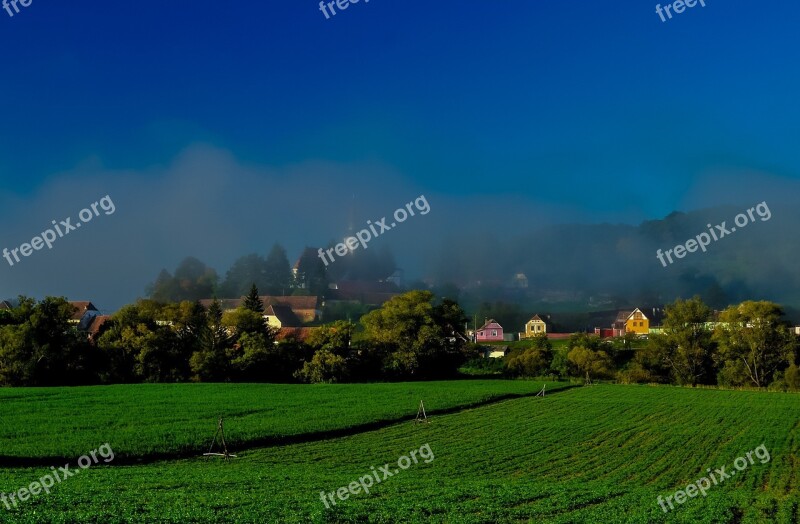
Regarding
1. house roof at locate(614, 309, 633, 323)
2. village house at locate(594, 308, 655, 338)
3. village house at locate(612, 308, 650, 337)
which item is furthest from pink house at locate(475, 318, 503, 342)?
house roof at locate(614, 309, 633, 323)

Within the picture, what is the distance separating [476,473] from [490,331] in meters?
127

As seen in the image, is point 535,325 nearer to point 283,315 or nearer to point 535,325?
point 535,325

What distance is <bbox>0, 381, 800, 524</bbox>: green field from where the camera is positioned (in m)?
20.0

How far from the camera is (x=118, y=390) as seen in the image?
218 feet

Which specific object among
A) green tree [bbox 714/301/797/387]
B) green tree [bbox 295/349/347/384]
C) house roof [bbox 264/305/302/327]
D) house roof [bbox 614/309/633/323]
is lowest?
green tree [bbox 714/301/797/387]

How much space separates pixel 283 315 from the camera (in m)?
139

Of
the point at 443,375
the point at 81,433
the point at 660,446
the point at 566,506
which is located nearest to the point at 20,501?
the point at 566,506

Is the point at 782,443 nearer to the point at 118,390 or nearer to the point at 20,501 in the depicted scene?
the point at 20,501

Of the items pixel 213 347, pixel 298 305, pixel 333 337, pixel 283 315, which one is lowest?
pixel 333 337

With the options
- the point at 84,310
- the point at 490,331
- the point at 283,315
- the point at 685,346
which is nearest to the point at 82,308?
the point at 84,310

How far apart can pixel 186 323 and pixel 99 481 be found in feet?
204

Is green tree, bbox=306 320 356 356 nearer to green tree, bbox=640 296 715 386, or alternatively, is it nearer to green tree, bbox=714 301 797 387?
green tree, bbox=640 296 715 386

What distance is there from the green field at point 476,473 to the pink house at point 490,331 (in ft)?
318

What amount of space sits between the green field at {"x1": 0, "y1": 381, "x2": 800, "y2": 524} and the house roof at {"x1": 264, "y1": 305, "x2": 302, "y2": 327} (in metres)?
80.1
